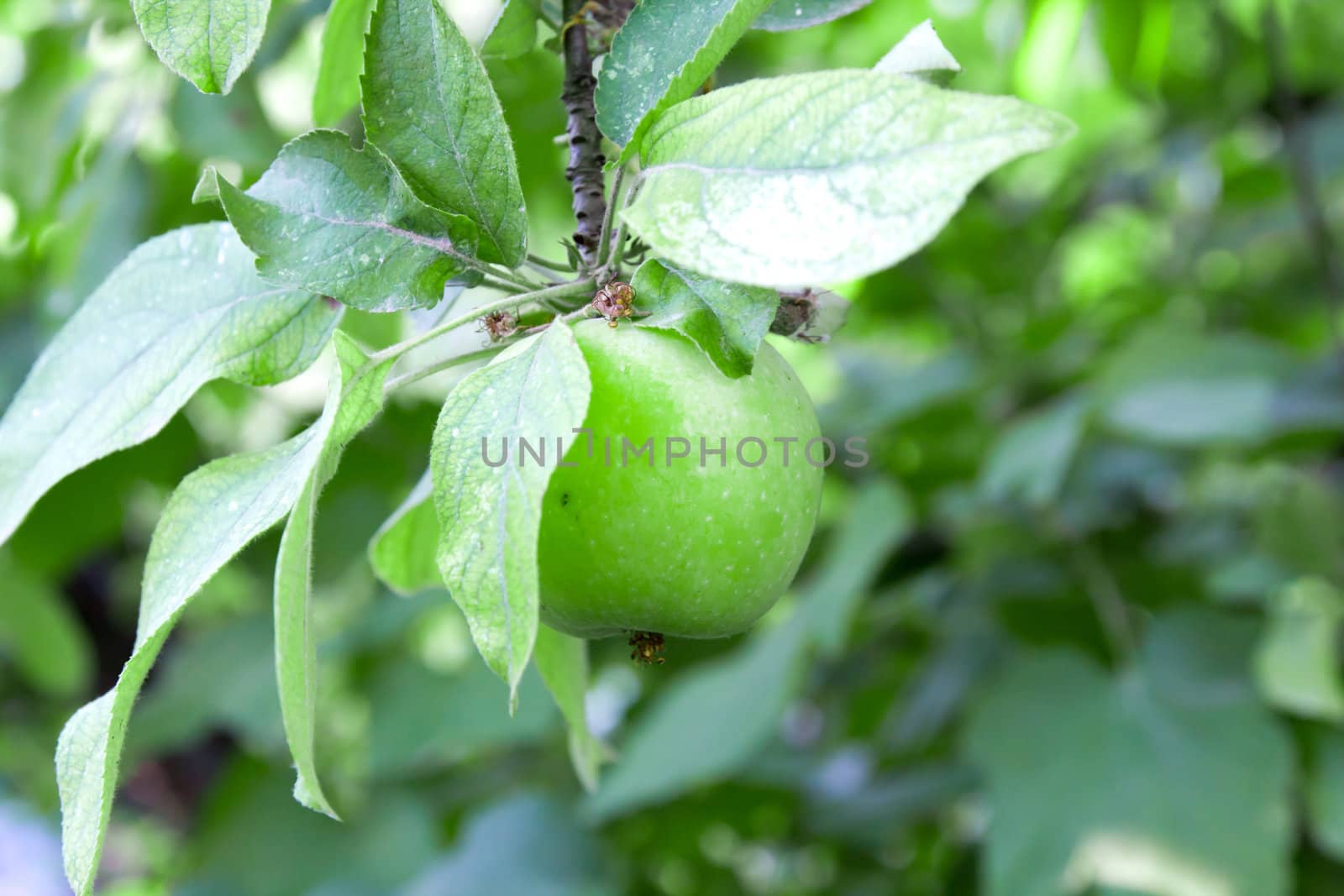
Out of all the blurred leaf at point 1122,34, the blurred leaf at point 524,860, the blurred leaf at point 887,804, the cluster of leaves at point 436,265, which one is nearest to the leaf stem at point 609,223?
the cluster of leaves at point 436,265

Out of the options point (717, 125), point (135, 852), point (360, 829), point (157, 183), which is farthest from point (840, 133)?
point (135, 852)

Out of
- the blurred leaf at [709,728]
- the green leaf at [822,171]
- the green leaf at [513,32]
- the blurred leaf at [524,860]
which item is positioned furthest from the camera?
the blurred leaf at [524,860]

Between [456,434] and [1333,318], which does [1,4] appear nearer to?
[456,434]

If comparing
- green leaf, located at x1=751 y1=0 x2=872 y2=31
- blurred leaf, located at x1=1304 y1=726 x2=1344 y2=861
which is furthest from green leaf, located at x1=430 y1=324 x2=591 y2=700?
blurred leaf, located at x1=1304 y1=726 x2=1344 y2=861

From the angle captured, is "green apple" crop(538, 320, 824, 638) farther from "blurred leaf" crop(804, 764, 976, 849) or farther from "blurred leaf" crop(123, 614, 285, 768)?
"blurred leaf" crop(804, 764, 976, 849)

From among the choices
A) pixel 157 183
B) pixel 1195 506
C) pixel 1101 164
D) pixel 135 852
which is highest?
pixel 157 183

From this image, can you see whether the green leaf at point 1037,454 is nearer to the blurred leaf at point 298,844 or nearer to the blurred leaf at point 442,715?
the blurred leaf at point 442,715
